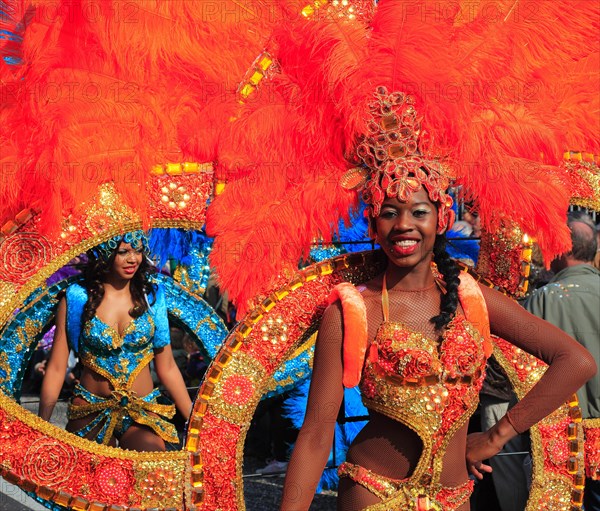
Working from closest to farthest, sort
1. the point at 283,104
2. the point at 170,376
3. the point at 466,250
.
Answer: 1. the point at 283,104
2. the point at 170,376
3. the point at 466,250

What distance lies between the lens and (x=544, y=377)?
2.72 metres

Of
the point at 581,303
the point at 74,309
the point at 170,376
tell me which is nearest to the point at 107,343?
the point at 74,309

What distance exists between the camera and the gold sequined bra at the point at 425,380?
2.52 meters

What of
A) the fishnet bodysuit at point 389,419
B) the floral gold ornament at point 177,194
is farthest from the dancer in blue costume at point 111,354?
the fishnet bodysuit at point 389,419

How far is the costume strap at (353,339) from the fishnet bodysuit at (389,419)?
0.08 feet

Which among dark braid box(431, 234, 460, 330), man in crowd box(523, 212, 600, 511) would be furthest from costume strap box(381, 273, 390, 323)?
man in crowd box(523, 212, 600, 511)

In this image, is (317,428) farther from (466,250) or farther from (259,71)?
(466,250)

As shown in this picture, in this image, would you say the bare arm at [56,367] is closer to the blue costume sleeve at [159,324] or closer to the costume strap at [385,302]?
the blue costume sleeve at [159,324]

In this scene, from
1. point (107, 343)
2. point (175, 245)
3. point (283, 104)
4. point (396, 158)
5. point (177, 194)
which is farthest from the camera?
point (175, 245)

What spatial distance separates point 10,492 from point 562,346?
4245 mm

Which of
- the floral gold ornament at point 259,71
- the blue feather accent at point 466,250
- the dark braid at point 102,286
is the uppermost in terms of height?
the floral gold ornament at point 259,71

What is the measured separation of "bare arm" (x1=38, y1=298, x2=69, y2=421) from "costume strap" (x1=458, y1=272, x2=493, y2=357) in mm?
2232

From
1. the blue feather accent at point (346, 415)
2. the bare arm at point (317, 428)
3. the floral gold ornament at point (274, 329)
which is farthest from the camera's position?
the blue feather accent at point (346, 415)

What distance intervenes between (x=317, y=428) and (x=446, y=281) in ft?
1.96
